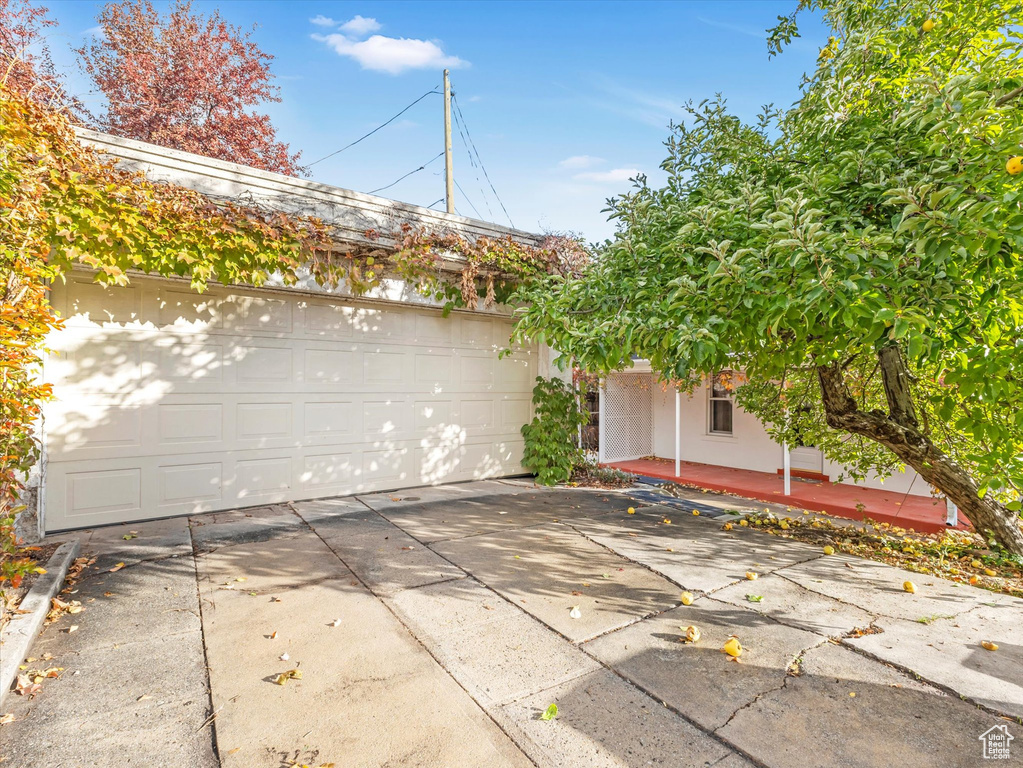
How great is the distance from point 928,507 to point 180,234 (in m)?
→ 9.07

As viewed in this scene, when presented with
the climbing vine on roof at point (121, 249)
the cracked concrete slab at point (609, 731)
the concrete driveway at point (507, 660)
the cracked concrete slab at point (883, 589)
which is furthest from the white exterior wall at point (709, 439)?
the cracked concrete slab at point (609, 731)

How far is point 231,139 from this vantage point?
1265cm

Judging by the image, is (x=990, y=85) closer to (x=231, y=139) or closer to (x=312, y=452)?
(x=312, y=452)

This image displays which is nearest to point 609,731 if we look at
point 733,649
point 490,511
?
point 733,649

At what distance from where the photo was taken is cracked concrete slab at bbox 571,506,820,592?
11.5ft

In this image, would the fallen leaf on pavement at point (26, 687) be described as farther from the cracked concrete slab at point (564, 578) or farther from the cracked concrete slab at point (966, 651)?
the cracked concrete slab at point (966, 651)

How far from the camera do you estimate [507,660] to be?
2344 mm

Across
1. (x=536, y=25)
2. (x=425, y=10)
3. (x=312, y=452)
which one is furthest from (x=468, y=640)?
(x=425, y=10)

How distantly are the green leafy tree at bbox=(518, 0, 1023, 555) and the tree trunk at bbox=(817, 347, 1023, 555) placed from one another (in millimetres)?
12

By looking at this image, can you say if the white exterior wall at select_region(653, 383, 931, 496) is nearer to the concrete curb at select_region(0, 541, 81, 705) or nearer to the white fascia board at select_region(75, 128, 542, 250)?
the white fascia board at select_region(75, 128, 542, 250)

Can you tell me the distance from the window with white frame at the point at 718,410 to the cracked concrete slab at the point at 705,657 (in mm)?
7729

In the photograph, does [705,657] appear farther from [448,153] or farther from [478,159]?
[478,159]

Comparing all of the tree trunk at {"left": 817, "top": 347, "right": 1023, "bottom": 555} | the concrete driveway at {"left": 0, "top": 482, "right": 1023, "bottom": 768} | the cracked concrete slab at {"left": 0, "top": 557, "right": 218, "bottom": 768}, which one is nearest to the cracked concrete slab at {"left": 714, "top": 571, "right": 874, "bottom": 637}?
the concrete driveway at {"left": 0, "top": 482, "right": 1023, "bottom": 768}

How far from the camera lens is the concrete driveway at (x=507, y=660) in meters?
1.78
